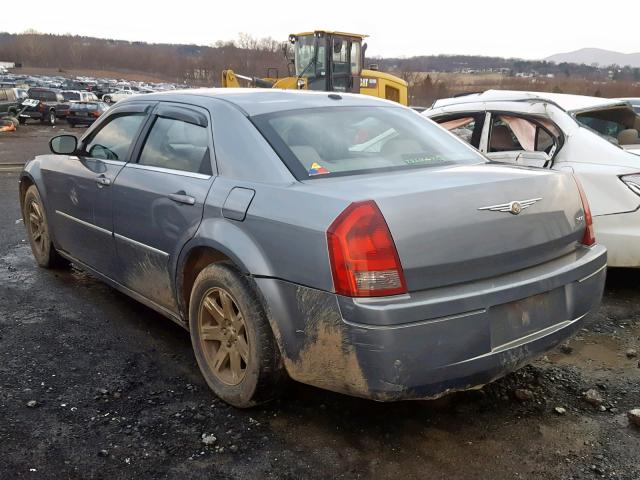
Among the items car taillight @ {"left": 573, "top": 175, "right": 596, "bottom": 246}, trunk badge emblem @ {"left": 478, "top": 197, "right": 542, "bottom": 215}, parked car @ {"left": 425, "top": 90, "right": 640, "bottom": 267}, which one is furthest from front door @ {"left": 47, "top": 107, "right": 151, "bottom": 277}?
parked car @ {"left": 425, "top": 90, "right": 640, "bottom": 267}

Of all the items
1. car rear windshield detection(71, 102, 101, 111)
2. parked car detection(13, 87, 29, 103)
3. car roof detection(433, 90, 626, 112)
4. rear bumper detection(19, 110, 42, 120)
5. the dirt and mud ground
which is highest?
parked car detection(13, 87, 29, 103)

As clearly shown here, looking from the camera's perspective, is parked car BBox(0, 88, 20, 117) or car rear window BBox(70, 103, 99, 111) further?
car rear window BBox(70, 103, 99, 111)

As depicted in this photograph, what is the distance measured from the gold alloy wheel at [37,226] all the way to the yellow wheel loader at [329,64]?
36.9ft

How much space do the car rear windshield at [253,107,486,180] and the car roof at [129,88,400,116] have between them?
8cm

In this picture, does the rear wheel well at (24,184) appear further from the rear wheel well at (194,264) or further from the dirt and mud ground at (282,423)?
the rear wheel well at (194,264)

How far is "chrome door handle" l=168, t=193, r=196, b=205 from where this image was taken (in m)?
3.18

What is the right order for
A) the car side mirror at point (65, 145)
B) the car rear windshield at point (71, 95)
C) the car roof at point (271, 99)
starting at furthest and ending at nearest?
the car rear windshield at point (71, 95), the car side mirror at point (65, 145), the car roof at point (271, 99)

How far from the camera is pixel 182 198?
3.26 metres

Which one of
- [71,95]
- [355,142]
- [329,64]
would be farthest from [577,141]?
[71,95]

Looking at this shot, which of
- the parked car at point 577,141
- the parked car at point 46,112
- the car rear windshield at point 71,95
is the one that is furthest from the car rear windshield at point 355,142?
the car rear windshield at point 71,95

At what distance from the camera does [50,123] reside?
30.8m

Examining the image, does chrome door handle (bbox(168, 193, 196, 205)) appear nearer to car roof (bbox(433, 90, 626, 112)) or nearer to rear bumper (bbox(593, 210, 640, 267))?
rear bumper (bbox(593, 210, 640, 267))

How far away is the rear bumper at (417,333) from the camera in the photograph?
2373 mm

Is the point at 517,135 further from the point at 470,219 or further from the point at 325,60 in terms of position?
the point at 325,60
